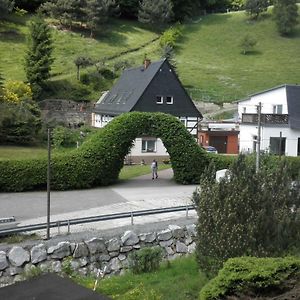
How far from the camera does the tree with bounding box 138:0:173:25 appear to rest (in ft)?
291

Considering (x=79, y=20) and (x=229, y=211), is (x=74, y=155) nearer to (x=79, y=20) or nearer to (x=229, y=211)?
(x=229, y=211)

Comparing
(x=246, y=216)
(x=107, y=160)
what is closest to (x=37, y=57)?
(x=107, y=160)

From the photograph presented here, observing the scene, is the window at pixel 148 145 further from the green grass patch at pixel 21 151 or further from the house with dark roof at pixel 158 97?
the green grass patch at pixel 21 151

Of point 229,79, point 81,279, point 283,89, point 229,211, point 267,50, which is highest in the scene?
point 267,50

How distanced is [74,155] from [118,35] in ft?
211

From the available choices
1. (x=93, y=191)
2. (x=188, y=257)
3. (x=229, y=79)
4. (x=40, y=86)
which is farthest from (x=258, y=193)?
(x=229, y=79)

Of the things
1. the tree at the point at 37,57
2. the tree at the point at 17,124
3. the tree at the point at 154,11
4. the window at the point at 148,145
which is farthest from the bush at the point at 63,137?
the tree at the point at 154,11

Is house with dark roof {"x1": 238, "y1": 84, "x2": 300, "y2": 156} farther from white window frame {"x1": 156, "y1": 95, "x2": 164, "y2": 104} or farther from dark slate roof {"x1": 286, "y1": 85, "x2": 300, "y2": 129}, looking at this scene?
white window frame {"x1": 156, "y1": 95, "x2": 164, "y2": 104}

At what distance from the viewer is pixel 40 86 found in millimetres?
54594

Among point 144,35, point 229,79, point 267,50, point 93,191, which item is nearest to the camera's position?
point 93,191

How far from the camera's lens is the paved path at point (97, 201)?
58.8ft

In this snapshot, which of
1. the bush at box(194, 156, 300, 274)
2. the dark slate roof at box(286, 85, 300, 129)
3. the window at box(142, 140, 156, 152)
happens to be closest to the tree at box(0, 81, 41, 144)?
the window at box(142, 140, 156, 152)

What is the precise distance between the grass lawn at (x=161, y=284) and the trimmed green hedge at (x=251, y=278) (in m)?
1.86

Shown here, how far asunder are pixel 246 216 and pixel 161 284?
2.76m
